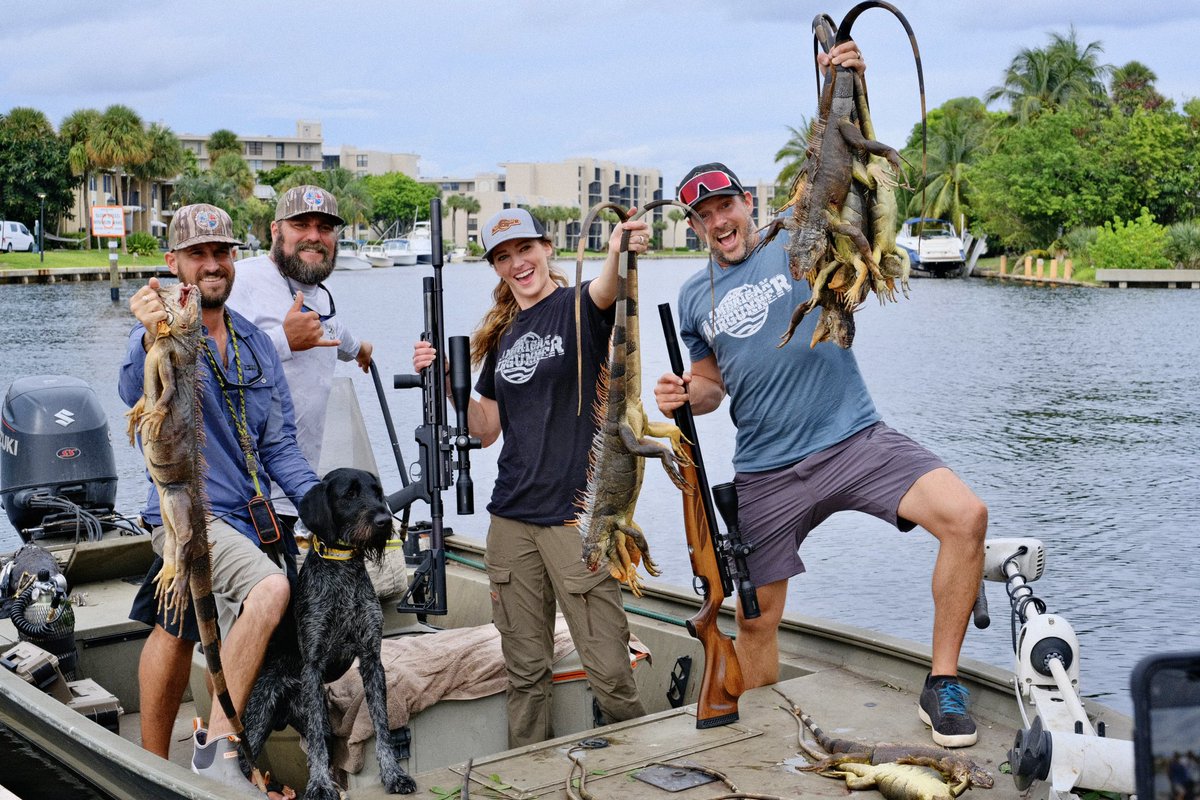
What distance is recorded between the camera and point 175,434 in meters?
3.92

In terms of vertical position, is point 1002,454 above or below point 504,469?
below

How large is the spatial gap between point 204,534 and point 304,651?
23.5 inches

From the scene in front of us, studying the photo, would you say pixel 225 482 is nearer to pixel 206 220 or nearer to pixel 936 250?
pixel 206 220

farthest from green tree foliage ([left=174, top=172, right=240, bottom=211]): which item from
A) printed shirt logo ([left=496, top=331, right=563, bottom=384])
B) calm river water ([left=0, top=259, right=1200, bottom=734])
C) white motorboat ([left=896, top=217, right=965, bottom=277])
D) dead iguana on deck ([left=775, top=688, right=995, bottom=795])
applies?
dead iguana on deck ([left=775, top=688, right=995, bottom=795])

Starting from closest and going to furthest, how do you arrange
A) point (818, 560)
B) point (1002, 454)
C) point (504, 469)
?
point (504, 469)
point (818, 560)
point (1002, 454)

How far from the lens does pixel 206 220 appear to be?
14.8ft

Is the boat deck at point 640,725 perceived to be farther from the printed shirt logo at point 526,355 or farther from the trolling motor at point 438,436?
the printed shirt logo at point 526,355

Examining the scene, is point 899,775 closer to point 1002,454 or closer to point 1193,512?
point 1193,512

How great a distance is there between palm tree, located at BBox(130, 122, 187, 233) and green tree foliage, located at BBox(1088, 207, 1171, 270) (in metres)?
51.7

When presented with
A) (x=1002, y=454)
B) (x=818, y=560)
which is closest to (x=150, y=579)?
(x=818, y=560)

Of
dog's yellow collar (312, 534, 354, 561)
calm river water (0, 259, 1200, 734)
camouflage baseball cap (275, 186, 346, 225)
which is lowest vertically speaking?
calm river water (0, 259, 1200, 734)

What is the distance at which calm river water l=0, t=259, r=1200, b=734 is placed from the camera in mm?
11359

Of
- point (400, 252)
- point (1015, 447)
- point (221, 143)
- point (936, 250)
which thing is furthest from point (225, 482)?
point (221, 143)

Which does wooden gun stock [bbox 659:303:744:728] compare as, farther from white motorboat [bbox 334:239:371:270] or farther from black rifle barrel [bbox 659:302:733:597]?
white motorboat [bbox 334:239:371:270]
